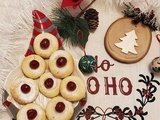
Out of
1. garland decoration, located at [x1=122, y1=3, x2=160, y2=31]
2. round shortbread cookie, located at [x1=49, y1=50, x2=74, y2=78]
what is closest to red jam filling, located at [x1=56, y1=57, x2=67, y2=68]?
round shortbread cookie, located at [x1=49, y1=50, x2=74, y2=78]

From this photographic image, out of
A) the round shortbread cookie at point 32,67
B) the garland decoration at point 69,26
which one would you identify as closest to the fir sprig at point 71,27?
the garland decoration at point 69,26

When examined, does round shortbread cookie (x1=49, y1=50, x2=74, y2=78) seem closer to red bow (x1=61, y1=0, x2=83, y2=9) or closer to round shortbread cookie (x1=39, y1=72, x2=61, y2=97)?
round shortbread cookie (x1=39, y1=72, x2=61, y2=97)

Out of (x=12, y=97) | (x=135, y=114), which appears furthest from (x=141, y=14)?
(x=12, y=97)

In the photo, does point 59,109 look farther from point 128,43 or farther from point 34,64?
point 128,43

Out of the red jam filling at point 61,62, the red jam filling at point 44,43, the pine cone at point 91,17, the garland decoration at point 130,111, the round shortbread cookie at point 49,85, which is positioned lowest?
the garland decoration at point 130,111

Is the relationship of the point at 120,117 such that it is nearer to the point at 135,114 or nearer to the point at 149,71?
the point at 135,114

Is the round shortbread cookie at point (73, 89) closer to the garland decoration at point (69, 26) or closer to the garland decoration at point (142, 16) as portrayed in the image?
the garland decoration at point (69, 26)
